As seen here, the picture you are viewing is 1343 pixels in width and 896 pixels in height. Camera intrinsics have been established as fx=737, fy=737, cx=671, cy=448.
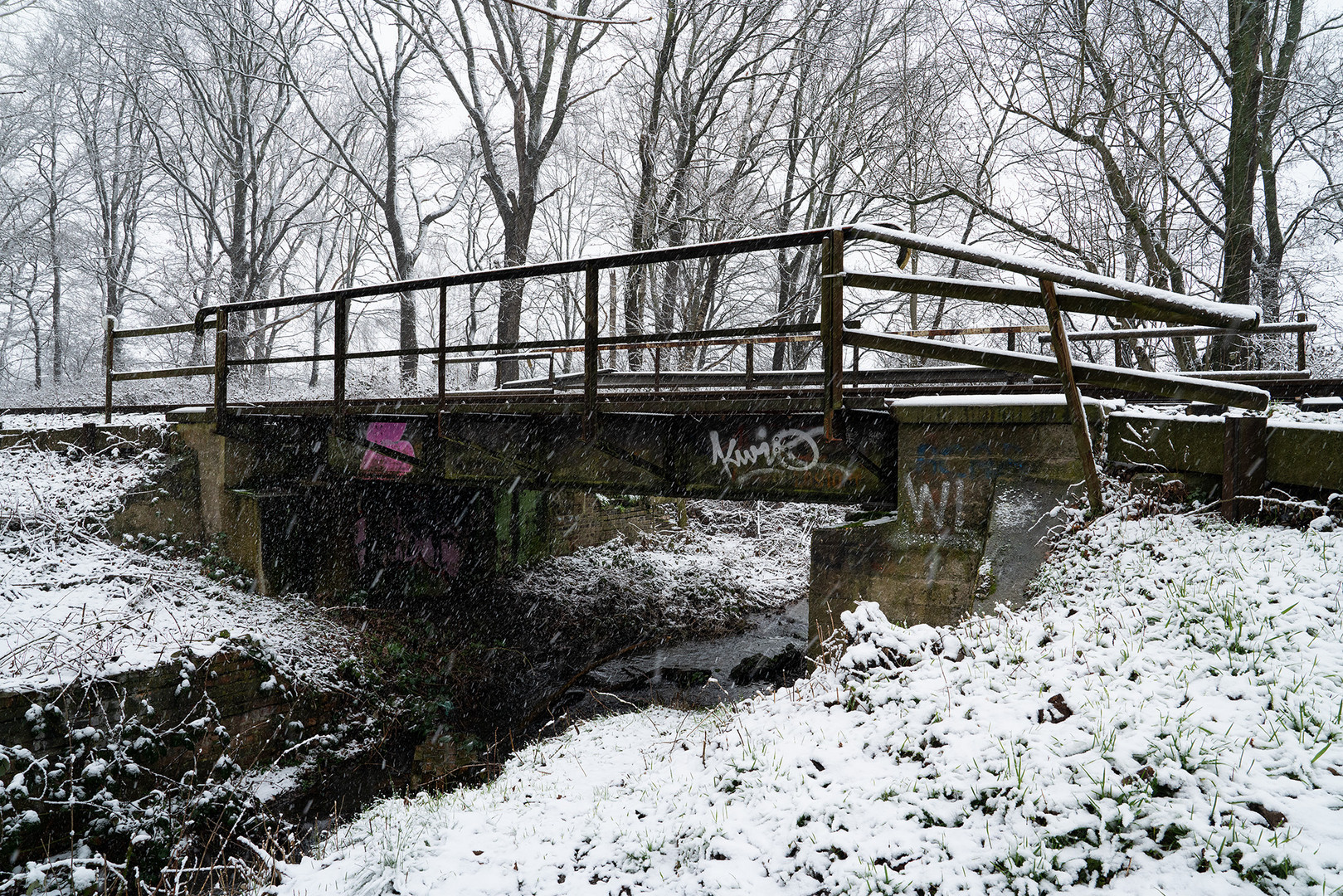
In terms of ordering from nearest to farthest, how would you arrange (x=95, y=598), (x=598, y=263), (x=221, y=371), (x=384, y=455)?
(x=598, y=263)
(x=95, y=598)
(x=384, y=455)
(x=221, y=371)

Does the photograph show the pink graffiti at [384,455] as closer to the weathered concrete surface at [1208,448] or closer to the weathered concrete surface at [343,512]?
the weathered concrete surface at [343,512]

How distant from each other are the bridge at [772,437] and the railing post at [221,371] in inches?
1.1

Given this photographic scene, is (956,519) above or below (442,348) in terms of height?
below

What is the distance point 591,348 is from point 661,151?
12.8 m

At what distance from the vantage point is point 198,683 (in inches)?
266

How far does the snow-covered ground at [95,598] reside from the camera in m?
6.21

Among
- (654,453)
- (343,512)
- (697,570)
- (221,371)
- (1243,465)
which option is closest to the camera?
(1243,465)

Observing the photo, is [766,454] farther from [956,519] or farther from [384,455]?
[384,455]

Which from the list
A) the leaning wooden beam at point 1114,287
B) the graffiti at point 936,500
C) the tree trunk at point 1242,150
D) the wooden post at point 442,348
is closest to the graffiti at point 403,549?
the wooden post at point 442,348

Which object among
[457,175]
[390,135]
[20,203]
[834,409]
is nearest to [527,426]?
[834,409]

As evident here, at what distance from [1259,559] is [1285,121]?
12730mm

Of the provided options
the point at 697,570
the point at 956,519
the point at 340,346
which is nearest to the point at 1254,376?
the point at 956,519

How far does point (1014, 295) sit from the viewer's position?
5.05 meters

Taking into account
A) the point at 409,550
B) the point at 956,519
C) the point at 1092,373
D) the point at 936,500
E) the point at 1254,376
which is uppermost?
the point at 1254,376
